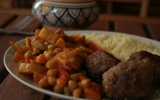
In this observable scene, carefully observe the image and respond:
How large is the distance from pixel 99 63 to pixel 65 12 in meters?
1.37

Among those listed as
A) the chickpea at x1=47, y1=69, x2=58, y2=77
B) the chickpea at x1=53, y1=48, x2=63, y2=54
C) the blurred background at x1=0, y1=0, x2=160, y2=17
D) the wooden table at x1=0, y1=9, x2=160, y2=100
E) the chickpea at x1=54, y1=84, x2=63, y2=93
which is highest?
the chickpea at x1=53, y1=48, x2=63, y2=54

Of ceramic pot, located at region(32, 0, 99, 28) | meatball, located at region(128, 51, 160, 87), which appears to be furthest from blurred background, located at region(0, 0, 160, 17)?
meatball, located at region(128, 51, 160, 87)

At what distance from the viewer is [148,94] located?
3.99 ft

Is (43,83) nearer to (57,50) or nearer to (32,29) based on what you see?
(57,50)

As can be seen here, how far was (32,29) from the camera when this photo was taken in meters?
3.02

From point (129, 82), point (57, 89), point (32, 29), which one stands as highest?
point (129, 82)

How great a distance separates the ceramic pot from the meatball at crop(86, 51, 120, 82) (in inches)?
49.5

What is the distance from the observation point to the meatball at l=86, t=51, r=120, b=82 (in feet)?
4.95

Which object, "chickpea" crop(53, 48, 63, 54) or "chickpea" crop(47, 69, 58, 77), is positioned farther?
"chickpea" crop(53, 48, 63, 54)

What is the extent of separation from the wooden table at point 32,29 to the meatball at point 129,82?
0.51 meters

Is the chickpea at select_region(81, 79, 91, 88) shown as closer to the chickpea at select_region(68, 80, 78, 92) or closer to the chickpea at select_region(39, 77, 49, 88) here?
the chickpea at select_region(68, 80, 78, 92)

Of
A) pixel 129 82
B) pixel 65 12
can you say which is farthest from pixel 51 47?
pixel 65 12

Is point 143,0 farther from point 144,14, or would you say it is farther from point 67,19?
point 67,19

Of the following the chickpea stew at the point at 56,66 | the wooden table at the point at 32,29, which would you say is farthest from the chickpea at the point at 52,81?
the wooden table at the point at 32,29
